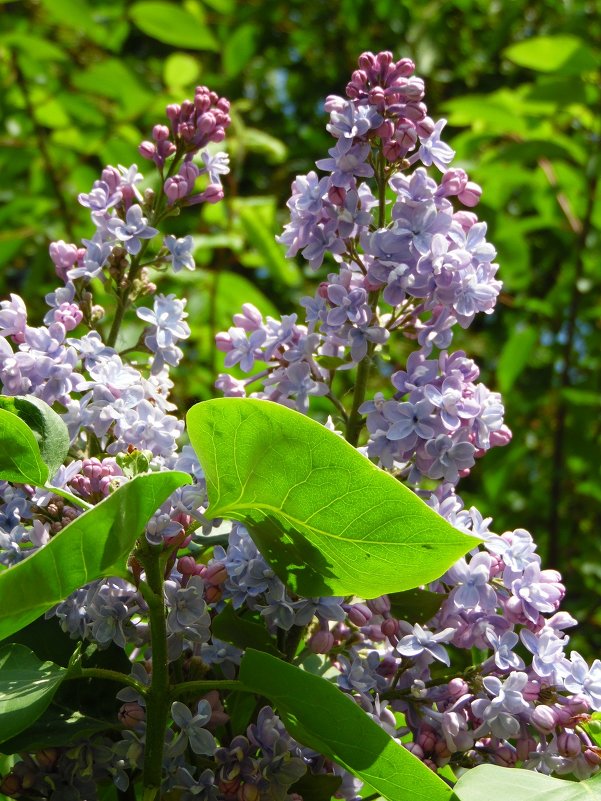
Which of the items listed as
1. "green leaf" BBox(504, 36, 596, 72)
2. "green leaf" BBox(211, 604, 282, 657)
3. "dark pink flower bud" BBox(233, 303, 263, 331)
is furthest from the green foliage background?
"green leaf" BBox(211, 604, 282, 657)

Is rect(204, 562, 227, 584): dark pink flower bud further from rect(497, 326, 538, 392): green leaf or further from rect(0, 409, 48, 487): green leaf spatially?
rect(497, 326, 538, 392): green leaf

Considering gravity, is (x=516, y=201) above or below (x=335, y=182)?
below

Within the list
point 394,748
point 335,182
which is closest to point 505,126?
point 335,182

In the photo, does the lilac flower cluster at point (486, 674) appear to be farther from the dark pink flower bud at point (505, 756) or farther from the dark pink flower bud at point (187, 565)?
the dark pink flower bud at point (187, 565)

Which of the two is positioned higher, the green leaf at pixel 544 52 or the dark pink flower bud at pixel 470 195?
the dark pink flower bud at pixel 470 195

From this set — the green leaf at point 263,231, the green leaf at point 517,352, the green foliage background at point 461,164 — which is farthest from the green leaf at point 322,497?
the green leaf at point 517,352

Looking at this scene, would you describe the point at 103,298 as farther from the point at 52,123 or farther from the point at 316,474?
the point at 316,474
